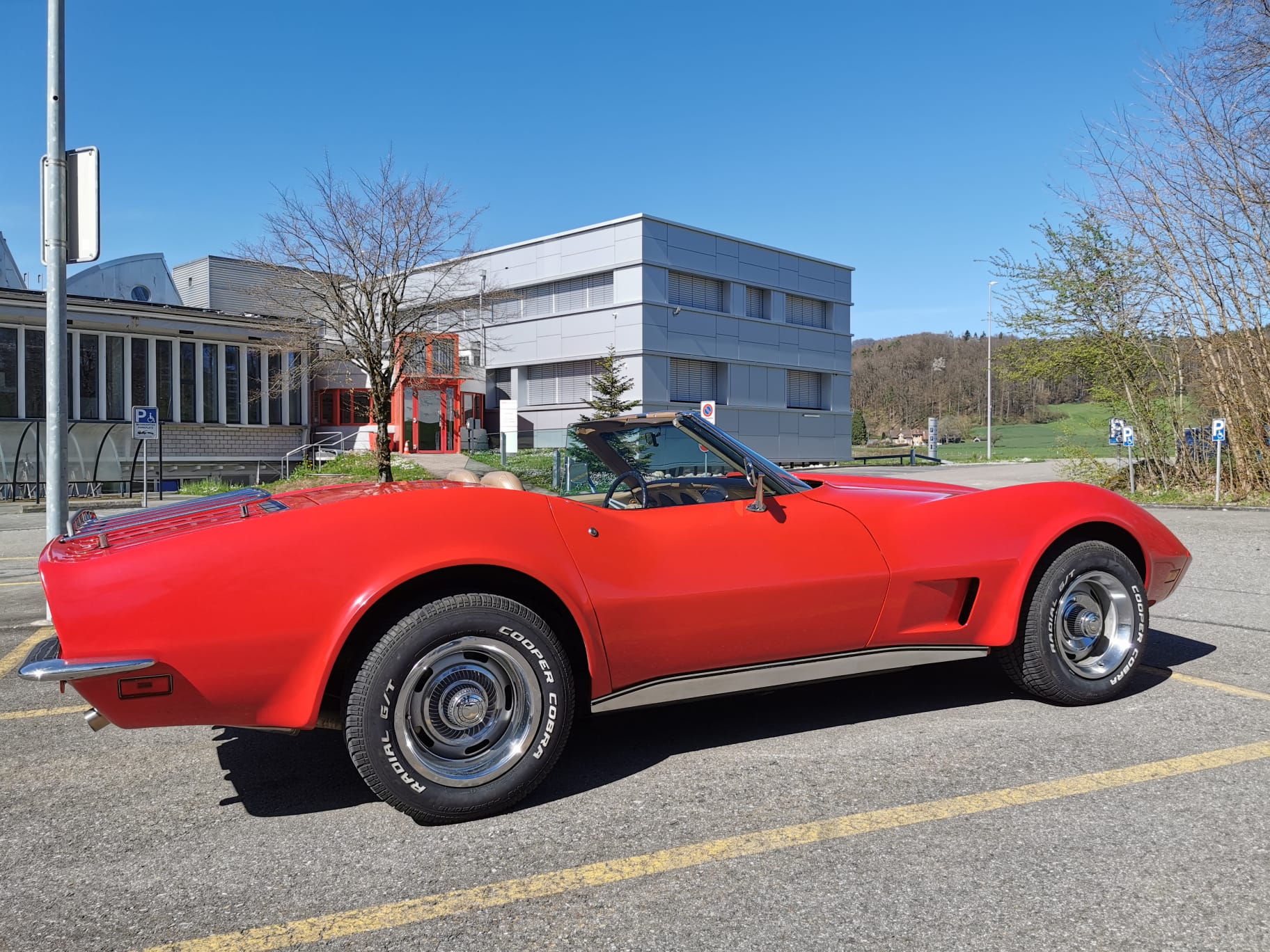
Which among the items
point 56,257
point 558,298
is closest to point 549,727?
point 56,257

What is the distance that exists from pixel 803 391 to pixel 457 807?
51480 mm

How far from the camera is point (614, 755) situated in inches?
137

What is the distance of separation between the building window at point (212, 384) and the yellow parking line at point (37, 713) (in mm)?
33938

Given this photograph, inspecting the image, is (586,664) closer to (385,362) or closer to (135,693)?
(135,693)

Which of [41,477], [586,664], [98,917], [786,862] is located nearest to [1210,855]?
[786,862]

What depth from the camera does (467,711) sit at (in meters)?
2.88

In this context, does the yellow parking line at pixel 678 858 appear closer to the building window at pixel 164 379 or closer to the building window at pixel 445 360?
the building window at pixel 445 360

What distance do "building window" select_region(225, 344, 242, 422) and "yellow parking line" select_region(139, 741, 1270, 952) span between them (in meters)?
36.9

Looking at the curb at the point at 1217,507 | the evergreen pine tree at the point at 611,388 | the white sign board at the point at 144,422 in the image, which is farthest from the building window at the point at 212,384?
the curb at the point at 1217,507

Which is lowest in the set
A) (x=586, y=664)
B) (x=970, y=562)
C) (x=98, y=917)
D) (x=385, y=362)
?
(x=98, y=917)

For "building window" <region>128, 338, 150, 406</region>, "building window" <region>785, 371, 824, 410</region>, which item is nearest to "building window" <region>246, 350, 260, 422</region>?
"building window" <region>128, 338, 150, 406</region>

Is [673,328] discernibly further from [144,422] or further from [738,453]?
[738,453]

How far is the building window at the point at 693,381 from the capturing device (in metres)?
45.5

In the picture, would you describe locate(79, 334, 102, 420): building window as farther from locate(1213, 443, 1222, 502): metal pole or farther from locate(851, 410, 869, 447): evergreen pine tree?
locate(851, 410, 869, 447): evergreen pine tree
